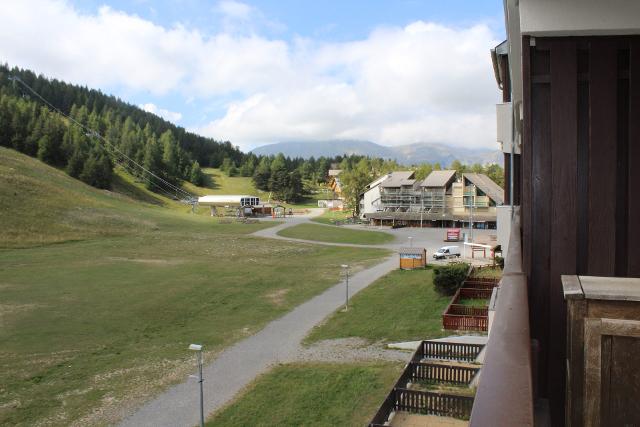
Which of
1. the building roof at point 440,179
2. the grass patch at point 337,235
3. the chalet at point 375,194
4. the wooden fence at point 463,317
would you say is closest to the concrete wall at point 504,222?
the wooden fence at point 463,317

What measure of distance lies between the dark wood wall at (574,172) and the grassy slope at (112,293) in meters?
15.4

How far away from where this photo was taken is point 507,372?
1663mm

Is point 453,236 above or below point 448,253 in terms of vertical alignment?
above

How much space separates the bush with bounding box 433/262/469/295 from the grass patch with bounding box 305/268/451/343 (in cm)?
54

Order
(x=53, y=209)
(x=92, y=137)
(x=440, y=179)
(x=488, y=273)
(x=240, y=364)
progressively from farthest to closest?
(x=92, y=137) → (x=440, y=179) → (x=53, y=209) → (x=488, y=273) → (x=240, y=364)

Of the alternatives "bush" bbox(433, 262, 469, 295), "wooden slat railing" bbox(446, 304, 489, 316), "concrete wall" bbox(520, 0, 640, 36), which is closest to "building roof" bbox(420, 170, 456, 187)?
"bush" bbox(433, 262, 469, 295)

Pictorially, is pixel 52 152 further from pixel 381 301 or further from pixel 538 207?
pixel 538 207

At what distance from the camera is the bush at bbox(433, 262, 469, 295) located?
29.0 metres

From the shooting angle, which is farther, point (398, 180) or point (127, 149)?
point (127, 149)

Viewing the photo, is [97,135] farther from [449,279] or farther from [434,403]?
[434,403]

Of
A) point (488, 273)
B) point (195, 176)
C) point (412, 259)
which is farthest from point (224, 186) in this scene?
point (488, 273)

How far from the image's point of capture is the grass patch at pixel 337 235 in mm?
61059

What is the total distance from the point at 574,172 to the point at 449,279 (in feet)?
88.4

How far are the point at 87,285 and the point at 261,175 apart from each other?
93.2 metres
